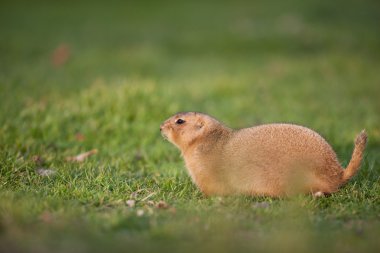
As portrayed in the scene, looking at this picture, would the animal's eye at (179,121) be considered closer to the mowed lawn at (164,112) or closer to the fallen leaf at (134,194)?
the mowed lawn at (164,112)

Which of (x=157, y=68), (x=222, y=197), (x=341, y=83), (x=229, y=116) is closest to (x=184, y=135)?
(x=222, y=197)

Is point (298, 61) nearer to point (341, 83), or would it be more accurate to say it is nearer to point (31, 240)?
point (341, 83)

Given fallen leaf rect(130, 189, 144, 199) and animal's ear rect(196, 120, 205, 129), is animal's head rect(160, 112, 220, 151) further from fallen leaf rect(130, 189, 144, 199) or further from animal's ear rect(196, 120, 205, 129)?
fallen leaf rect(130, 189, 144, 199)

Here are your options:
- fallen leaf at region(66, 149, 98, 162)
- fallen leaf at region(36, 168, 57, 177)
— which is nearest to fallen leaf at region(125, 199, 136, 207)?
fallen leaf at region(36, 168, 57, 177)

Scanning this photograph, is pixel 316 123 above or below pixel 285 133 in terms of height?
below

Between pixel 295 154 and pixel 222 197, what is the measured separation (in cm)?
78

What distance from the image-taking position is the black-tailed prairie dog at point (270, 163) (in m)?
5.04

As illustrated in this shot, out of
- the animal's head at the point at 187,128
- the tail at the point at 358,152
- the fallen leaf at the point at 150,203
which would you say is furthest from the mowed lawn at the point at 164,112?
the animal's head at the point at 187,128

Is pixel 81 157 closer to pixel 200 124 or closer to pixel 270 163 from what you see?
pixel 200 124

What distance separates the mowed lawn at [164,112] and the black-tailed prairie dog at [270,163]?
5.4 inches

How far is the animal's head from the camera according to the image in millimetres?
5555

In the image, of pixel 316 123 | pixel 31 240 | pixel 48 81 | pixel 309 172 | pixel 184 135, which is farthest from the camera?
pixel 48 81

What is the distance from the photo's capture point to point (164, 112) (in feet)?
28.7

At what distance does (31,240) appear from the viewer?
3.78 metres
